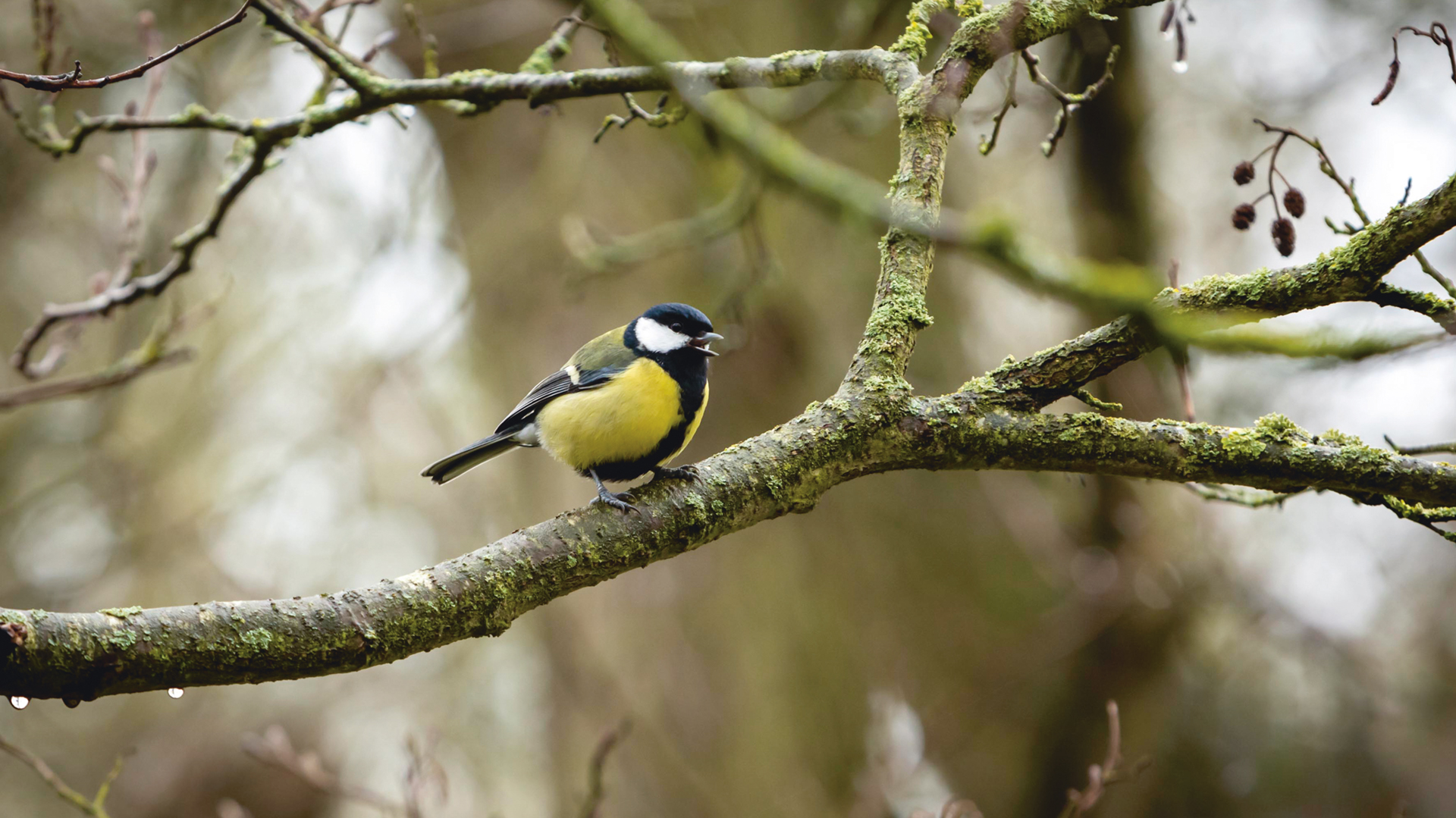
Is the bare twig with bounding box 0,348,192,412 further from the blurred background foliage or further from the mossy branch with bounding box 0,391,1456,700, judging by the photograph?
the mossy branch with bounding box 0,391,1456,700

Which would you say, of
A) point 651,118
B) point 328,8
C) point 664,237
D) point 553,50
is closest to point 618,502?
point 651,118

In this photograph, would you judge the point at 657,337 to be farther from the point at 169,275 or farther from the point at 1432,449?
the point at 1432,449

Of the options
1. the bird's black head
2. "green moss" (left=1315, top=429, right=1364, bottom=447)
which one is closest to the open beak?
the bird's black head

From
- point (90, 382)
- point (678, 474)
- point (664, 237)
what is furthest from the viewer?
A: point (664, 237)

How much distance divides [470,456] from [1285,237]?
9.20ft

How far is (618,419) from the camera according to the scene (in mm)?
3160

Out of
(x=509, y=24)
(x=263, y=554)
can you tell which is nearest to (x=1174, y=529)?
(x=509, y=24)

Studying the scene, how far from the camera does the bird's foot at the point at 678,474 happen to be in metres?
2.34

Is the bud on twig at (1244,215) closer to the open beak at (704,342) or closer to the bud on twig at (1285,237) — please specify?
the bud on twig at (1285,237)

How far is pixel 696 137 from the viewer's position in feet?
10.9

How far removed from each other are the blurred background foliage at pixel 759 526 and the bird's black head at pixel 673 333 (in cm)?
47

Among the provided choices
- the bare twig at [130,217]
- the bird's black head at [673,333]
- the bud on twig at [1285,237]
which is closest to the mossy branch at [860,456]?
the bud on twig at [1285,237]

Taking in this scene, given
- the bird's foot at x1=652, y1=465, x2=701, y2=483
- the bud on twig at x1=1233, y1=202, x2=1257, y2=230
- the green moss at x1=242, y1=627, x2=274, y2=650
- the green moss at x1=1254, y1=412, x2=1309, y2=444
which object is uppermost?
the bud on twig at x1=1233, y1=202, x2=1257, y2=230

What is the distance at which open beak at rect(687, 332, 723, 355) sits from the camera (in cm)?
355
